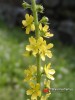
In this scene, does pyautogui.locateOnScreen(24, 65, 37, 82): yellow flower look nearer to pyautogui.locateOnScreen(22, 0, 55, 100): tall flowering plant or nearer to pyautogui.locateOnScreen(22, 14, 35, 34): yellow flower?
pyautogui.locateOnScreen(22, 0, 55, 100): tall flowering plant

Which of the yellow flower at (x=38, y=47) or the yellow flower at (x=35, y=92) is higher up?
the yellow flower at (x=38, y=47)

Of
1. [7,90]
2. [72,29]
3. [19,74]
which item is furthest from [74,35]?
[7,90]

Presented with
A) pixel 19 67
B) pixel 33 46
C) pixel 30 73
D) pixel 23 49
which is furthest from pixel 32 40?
pixel 23 49

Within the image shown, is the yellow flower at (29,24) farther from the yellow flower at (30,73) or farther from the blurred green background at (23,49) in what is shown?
the blurred green background at (23,49)

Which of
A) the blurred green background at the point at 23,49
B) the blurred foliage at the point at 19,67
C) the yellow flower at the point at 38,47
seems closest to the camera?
the yellow flower at the point at 38,47

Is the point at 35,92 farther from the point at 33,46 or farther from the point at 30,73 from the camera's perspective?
the point at 33,46

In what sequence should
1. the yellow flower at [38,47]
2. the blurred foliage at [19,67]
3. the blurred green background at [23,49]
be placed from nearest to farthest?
the yellow flower at [38,47], the blurred foliage at [19,67], the blurred green background at [23,49]

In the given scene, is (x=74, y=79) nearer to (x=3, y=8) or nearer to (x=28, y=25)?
(x=3, y=8)

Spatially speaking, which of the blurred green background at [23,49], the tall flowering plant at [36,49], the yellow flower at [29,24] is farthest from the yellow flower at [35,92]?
the blurred green background at [23,49]

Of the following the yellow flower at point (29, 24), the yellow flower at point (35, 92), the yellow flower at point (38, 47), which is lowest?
the yellow flower at point (35, 92)
